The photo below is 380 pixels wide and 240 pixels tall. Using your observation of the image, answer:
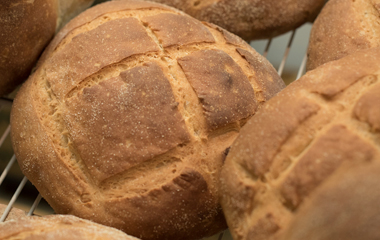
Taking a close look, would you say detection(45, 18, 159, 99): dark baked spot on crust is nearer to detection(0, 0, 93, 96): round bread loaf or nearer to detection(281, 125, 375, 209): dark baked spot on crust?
detection(0, 0, 93, 96): round bread loaf

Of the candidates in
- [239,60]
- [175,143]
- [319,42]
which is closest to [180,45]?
[239,60]

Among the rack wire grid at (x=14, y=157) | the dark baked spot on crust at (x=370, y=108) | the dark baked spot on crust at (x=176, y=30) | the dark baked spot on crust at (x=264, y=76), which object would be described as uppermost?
the dark baked spot on crust at (x=176, y=30)

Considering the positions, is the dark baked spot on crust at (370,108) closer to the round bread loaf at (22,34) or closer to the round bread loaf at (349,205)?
the round bread loaf at (349,205)

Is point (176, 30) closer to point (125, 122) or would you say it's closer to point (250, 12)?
point (125, 122)

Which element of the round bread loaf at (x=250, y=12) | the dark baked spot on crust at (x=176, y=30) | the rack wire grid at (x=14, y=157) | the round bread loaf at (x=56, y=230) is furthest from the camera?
the round bread loaf at (x=250, y=12)

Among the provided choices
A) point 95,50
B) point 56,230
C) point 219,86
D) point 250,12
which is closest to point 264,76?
point 219,86

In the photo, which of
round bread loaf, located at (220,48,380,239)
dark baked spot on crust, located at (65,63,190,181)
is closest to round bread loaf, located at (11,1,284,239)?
dark baked spot on crust, located at (65,63,190,181)

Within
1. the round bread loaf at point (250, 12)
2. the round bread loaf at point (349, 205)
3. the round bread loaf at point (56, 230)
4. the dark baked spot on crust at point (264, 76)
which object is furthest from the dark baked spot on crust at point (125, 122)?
the round bread loaf at point (250, 12)
